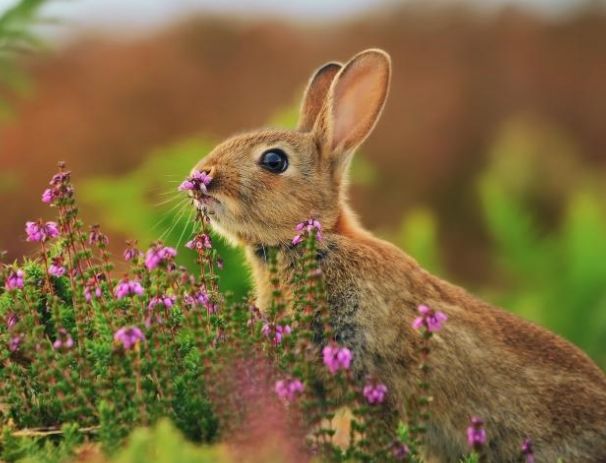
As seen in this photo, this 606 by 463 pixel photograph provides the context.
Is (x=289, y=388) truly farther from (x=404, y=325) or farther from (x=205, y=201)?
(x=205, y=201)

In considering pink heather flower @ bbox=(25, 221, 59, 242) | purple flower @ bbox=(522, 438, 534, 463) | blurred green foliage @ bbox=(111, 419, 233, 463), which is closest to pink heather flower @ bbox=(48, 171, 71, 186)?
pink heather flower @ bbox=(25, 221, 59, 242)

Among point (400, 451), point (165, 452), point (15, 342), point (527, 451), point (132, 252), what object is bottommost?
point (527, 451)

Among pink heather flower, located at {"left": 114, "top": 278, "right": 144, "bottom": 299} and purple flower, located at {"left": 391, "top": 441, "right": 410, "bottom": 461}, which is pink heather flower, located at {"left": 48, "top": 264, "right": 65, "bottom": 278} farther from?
purple flower, located at {"left": 391, "top": 441, "right": 410, "bottom": 461}


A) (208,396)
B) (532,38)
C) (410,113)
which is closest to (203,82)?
(410,113)

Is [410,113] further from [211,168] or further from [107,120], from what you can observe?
[211,168]

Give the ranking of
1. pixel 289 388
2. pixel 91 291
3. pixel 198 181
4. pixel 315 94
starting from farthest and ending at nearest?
pixel 315 94
pixel 198 181
pixel 91 291
pixel 289 388

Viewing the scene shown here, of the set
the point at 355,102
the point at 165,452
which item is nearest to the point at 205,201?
the point at 355,102
